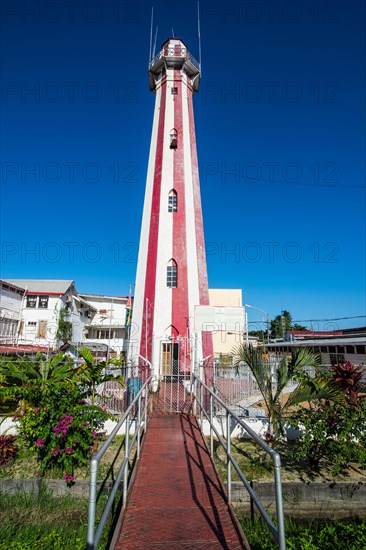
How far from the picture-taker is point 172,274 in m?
17.0

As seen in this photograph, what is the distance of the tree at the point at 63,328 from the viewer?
27688 mm

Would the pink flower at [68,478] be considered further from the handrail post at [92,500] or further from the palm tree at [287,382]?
the palm tree at [287,382]

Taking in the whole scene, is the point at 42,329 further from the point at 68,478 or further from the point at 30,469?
the point at 68,478

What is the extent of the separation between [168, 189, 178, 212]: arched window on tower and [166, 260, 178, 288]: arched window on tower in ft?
9.77

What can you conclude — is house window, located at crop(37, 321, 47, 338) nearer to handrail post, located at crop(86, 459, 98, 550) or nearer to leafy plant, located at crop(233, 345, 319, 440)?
leafy plant, located at crop(233, 345, 319, 440)

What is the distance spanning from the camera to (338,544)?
4.57 m

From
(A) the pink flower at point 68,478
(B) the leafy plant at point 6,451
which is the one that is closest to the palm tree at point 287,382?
(A) the pink flower at point 68,478

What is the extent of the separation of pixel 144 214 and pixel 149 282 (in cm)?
427

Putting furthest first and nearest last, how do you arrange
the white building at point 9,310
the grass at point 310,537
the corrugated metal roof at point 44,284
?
1. the corrugated metal roof at point 44,284
2. the white building at point 9,310
3. the grass at point 310,537

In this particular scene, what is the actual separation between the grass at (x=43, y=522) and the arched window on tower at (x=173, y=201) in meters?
14.0

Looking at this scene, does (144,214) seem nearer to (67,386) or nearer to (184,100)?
(184,100)

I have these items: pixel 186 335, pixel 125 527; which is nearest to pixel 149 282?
pixel 186 335

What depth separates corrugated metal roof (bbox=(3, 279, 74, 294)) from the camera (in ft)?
96.1

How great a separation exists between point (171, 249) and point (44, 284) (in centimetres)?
1892
